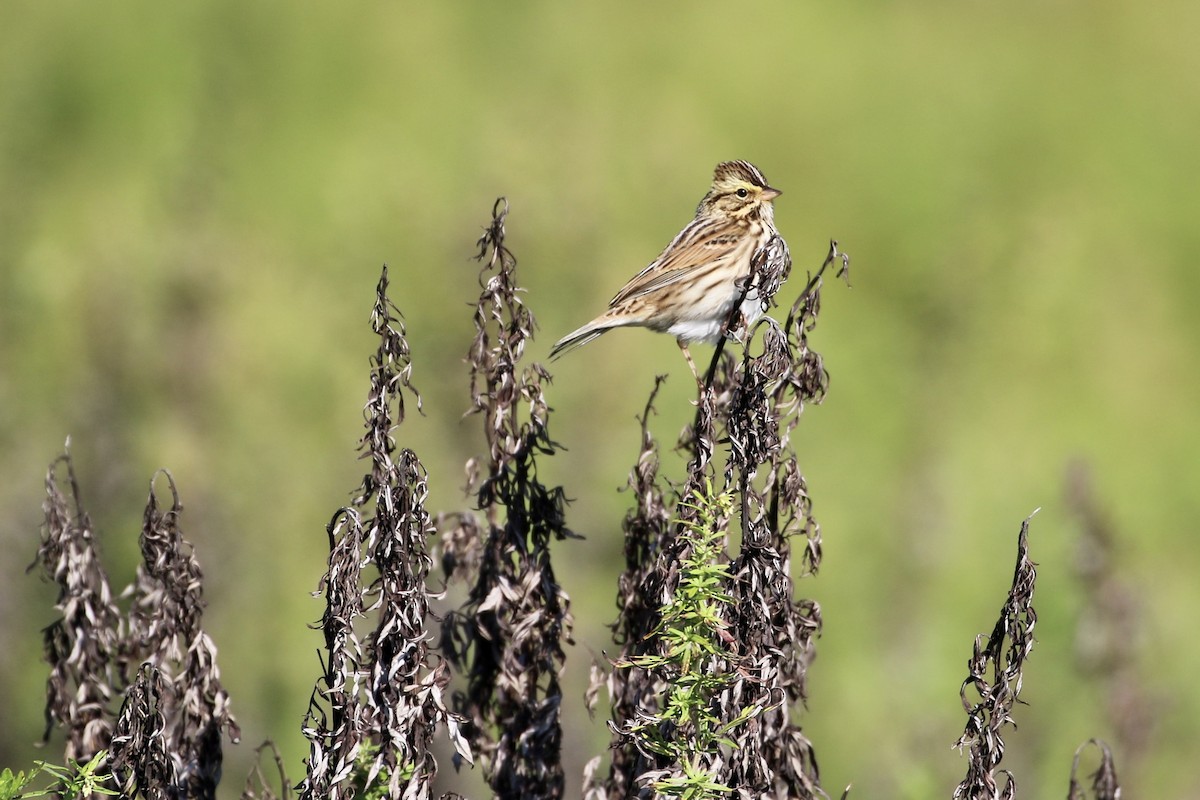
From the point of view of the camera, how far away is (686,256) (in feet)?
22.6

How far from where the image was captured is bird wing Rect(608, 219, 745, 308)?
22.1 feet

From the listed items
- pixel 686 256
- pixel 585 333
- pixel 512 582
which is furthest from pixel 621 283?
pixel 512 582

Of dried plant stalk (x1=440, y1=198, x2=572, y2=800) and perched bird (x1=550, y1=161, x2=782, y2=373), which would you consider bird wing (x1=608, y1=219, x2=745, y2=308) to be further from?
dried plant stalk (x1=440, y1=198, x2=572, y2=800)

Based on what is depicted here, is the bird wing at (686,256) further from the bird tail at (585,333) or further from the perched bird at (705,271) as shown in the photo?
the bird tail at (585,333)

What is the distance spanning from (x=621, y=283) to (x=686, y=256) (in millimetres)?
6162

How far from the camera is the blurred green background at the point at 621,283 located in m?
9.25

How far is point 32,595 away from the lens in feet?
27.9

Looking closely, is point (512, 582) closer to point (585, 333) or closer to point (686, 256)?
point (585, 333)

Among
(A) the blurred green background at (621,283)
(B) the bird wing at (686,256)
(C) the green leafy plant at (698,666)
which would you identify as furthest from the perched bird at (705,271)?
(C) the green leafy plant at (698,666)

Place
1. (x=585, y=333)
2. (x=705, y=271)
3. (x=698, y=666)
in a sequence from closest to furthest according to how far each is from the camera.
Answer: (x=698, y=666) < (x=585, y=333) < (x=705, y=271)

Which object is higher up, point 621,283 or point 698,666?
point 621,283

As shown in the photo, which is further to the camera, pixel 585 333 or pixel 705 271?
pixel 705 271

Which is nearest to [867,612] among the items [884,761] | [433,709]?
[884,761]

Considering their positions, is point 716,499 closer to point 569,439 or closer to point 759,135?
point 569,439
